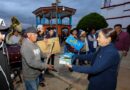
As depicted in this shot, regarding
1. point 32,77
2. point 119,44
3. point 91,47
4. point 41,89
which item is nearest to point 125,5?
point 91,47

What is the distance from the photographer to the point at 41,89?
7.21 meters

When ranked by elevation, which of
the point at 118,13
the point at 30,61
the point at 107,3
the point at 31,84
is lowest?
the point at 31,84

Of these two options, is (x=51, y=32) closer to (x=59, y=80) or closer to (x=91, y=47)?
(x=91, y=47)

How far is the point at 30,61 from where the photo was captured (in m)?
4.39

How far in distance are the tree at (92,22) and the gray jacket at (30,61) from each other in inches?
1629

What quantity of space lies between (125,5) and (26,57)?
1845cm

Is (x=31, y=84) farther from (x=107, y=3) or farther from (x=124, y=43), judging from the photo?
(x=107, y=3)

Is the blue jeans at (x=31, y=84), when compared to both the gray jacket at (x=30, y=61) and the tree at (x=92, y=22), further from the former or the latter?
the tree at (x=92, y=22)

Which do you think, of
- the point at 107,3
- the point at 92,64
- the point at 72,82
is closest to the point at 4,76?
the point at 92,64

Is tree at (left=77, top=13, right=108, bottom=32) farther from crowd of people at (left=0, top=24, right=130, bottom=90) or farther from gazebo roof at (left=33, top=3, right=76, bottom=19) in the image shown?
crowd of people at (left=0, top=24, right=130, bottom=90)

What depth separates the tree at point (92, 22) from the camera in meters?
46.7

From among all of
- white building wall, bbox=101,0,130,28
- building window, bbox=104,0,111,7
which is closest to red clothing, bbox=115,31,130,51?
white building wall, bbox=101,0,130,28

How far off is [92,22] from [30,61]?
144 ft

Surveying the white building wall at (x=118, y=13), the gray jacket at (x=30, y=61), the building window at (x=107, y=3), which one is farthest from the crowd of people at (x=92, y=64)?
the building window at (x=107, y=3)
